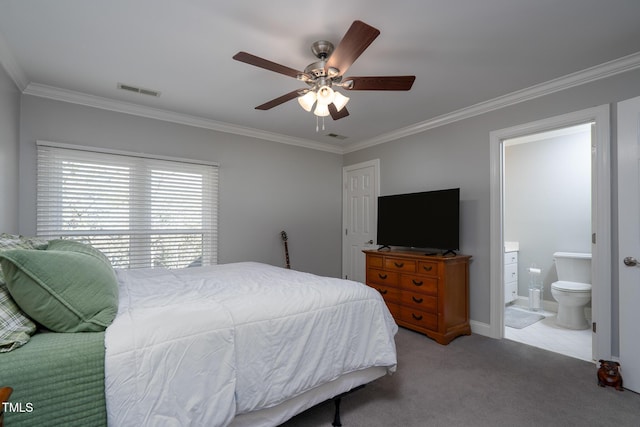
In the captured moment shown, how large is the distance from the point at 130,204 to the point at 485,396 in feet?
12.3

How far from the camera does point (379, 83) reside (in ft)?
7.01

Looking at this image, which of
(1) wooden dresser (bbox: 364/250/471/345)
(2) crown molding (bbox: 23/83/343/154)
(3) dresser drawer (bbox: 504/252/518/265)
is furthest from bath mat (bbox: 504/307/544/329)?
(2) crown molding (bbox: 23/83/343/154)

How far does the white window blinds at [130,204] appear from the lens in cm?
303

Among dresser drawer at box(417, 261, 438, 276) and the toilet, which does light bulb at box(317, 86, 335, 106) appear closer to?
dresser drawer at box(417, 261, 438, 276)

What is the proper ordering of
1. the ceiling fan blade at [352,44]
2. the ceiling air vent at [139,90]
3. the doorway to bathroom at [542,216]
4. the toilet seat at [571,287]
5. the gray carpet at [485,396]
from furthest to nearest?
the doorway to bathroom at [542,216]
the toilet seat at [571,287]
the ceiling air vent at [139,90]
the gray carpet at [485,396]
the ceiling fan blade at [352,44]

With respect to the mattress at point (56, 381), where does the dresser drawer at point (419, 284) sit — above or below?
below

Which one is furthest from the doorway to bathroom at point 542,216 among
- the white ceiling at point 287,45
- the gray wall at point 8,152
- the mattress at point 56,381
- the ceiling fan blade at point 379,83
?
the gray wall at point 8,152

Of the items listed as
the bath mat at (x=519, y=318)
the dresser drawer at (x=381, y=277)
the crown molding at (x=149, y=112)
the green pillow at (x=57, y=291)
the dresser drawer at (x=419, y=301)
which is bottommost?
the bath mat at (x=519, y=318)

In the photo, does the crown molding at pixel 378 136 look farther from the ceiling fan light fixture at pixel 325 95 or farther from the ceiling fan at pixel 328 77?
the ceiling fan light fixture at pixel 325 95

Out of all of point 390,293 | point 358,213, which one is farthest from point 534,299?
point 358,213

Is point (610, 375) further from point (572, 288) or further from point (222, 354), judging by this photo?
point (222, 354)

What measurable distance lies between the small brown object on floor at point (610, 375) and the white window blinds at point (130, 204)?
386 centimetres

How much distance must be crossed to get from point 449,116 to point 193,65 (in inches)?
111

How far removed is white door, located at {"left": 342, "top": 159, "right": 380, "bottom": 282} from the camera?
4.70 metres
